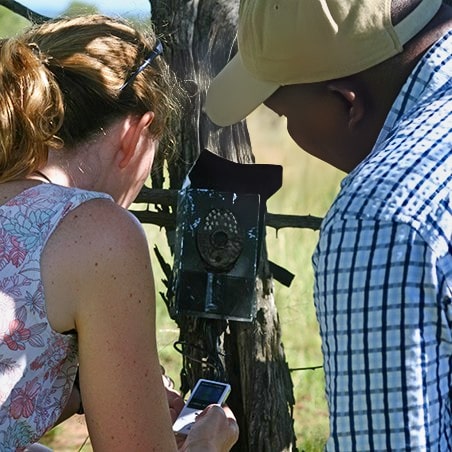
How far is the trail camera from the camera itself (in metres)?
2.74

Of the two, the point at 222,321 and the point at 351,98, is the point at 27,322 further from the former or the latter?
the point at 222,321

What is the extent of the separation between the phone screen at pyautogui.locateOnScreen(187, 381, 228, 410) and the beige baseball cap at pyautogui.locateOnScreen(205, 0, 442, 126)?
3.31ft

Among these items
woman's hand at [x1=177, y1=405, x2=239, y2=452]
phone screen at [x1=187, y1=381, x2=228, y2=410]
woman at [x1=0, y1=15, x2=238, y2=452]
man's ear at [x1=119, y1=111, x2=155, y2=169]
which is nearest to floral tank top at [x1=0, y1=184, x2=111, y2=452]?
woman at [x1=0, y1=15, x2=238, y2=452]

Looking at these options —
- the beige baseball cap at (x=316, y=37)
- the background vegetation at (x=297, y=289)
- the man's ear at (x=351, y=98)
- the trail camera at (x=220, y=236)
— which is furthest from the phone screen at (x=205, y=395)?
the background vegetation at (x=297, y=289)

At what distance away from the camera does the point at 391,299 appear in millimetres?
1288

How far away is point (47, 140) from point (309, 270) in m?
2.98

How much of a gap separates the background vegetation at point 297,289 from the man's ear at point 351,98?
2737mm

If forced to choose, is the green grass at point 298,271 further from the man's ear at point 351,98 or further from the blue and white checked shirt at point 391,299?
the blue and white checked shirt at point 391,299

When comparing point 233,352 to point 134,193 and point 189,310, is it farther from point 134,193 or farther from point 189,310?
point 134,193

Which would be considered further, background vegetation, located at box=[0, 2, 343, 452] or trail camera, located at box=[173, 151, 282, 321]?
background vegetation, located at box=[0, 2, 343, 452]

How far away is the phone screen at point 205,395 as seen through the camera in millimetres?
2559

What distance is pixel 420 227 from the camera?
128cm

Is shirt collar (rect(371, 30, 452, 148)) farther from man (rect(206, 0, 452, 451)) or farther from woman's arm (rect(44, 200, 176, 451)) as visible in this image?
woman's arm (rect(44, 200, 176, 451))

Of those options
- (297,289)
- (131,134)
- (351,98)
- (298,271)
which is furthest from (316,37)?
(297,289)
